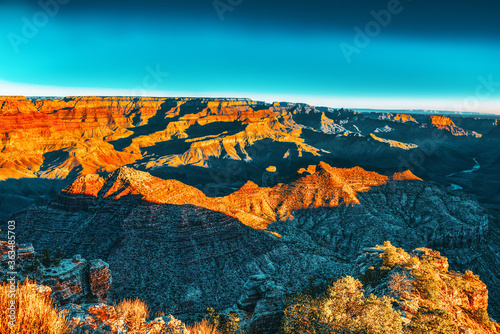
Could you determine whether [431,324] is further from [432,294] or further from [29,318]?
[29,318]

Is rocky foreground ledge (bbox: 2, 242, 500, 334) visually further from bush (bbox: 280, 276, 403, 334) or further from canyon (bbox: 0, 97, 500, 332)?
canyon (bbox: 0, 97, 500, 332)

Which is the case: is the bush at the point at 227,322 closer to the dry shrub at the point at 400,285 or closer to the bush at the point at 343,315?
the bush at the point at 343,315

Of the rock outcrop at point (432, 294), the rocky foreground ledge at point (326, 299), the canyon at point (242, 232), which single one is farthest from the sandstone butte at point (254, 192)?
the rock outcrop at point (432, 294)

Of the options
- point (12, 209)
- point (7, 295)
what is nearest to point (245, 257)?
point (7, 295)

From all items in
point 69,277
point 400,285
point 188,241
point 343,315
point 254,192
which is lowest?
point 254,192

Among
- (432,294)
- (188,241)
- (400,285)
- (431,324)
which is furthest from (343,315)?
(188,241)
